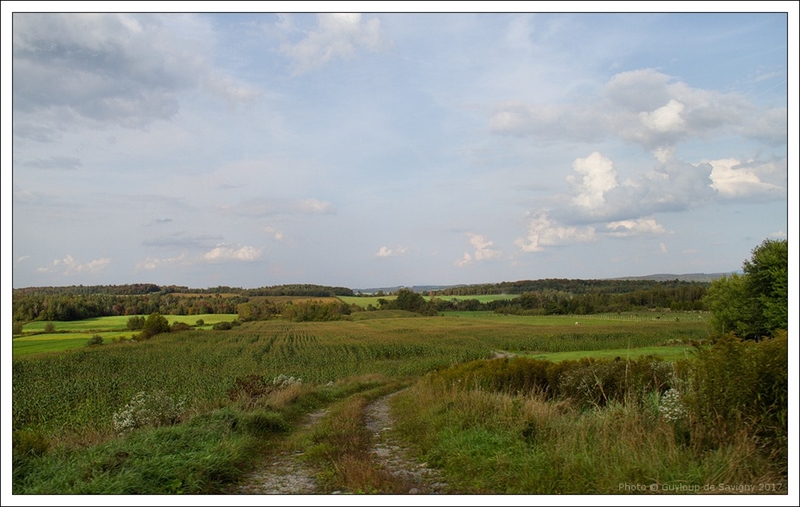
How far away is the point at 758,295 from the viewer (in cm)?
3959

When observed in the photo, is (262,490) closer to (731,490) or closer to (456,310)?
(731,490)

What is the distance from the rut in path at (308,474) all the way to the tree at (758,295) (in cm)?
3272

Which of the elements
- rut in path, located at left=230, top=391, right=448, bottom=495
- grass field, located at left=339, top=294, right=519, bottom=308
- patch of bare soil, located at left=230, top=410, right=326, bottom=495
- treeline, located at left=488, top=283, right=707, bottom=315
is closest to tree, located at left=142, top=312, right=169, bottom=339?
grass field, located at left=339, top=294, right=519, bottom=308

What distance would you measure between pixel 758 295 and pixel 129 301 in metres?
59.6

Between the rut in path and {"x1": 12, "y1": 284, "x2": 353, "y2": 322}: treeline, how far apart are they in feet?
16.6

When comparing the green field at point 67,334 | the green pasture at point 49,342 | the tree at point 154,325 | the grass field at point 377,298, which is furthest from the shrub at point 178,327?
the grass field at point 377,298

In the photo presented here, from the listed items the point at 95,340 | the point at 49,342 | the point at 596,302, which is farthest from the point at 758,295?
the point at 596,302

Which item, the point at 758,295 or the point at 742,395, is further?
the point at 758,295

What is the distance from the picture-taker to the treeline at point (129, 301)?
2048cm

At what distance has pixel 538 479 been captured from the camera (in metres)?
6.27

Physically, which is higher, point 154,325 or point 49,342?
point 49,342

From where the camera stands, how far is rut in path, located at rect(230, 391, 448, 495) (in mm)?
6945

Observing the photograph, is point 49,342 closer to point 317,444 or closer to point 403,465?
point 317,444

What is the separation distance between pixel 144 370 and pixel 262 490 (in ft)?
108
